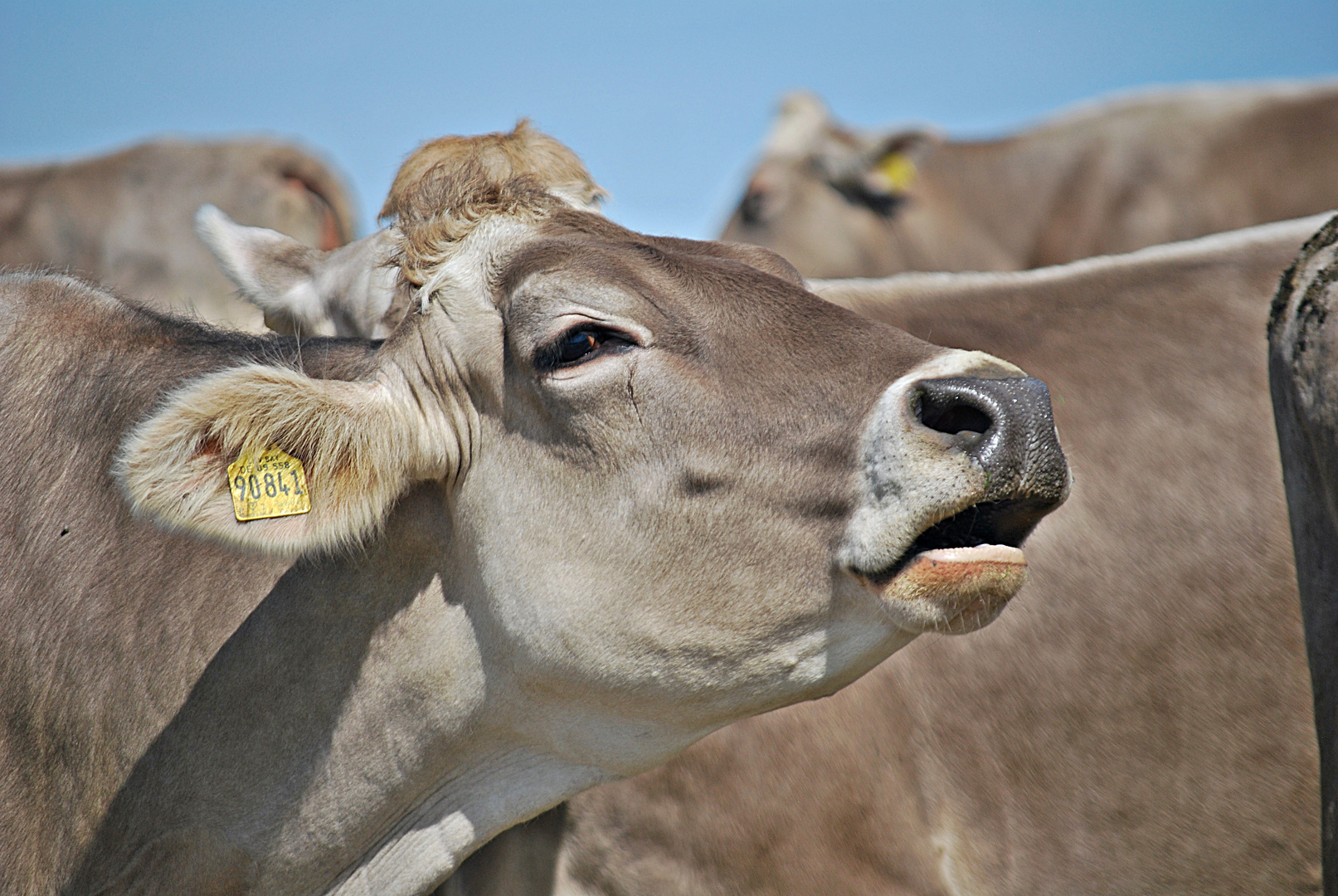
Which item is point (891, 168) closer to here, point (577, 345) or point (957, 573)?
point (577, 345)

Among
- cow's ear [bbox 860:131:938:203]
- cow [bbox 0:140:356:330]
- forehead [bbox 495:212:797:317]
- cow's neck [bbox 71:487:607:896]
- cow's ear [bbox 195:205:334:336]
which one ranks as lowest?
cow [bbox 0:140:356:330]

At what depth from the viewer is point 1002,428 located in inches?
98.5

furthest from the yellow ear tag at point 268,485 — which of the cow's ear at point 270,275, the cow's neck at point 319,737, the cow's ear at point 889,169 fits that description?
the cow's ear at point 889,169

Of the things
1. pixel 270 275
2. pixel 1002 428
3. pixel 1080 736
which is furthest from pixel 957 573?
pixel 270 275

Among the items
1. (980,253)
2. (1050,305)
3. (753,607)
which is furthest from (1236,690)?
(980,253)

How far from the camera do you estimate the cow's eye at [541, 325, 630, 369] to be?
280 cm

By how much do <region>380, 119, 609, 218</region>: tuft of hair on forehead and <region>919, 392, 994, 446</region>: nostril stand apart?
1292 millimetres

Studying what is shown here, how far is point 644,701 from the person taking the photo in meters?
2.86

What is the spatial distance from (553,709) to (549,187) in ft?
4.77

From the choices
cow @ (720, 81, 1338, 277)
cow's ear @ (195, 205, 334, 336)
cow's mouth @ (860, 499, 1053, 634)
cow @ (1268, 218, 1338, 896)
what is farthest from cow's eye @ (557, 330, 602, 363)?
cow @ (720, 81, 1338, 277)

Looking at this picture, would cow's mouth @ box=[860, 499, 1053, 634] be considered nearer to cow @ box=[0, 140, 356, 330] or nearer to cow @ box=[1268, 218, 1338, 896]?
cow @ box=[1268, 218, 1338, 896]

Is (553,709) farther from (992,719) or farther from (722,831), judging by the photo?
(992,719)

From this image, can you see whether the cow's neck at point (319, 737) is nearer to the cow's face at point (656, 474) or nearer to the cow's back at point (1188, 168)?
the cow's face at point (656, 474)

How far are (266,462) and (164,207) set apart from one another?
11.4m
